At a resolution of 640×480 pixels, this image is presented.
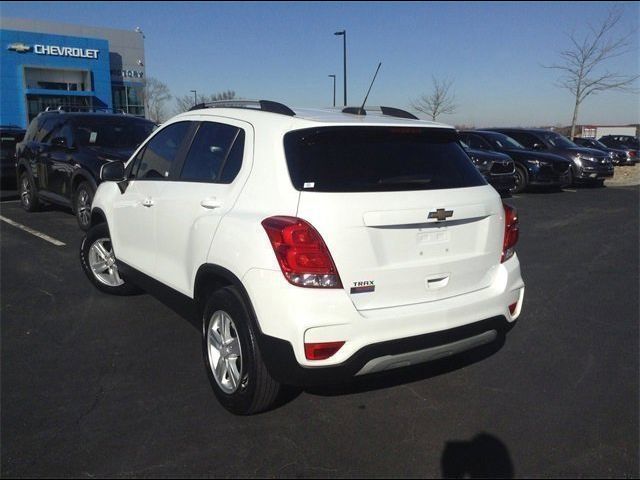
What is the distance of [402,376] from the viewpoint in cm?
371

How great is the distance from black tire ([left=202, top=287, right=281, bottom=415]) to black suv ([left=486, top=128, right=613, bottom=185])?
557 inches

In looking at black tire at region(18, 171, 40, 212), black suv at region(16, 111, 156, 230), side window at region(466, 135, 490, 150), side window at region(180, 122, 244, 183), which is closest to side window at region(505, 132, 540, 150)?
side window at region(466, 135, 490, 150)

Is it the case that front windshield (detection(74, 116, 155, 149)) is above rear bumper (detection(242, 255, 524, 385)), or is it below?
above

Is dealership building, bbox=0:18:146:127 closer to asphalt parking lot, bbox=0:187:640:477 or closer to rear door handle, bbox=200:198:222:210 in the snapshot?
asphalt parking lot, bbox=0:187:640:477

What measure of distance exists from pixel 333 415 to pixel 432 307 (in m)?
0.88

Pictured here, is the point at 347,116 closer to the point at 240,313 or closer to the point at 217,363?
the point at 240,313

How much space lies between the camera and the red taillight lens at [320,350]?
2.75 m

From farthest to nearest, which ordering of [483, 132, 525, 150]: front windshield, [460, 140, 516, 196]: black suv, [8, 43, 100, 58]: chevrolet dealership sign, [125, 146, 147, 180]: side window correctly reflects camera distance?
[8, 43, 100, 58]: chevrolet dealership sign < [483, 132, 525, 150]: front windshield < [460, 140, 516, 196]: black suv < [125, 146, 147, 180]: side window

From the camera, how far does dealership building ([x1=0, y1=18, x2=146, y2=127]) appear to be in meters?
41.4

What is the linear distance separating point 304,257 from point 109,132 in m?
7.13

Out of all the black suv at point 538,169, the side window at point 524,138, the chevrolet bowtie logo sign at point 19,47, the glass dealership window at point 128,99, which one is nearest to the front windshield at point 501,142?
the black suv at point 538,169

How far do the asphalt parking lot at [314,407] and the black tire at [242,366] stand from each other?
11cm

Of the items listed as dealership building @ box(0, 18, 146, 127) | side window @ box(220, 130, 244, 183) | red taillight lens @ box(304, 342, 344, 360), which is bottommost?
red taillight lens @ box(304, 342, 344, 360)

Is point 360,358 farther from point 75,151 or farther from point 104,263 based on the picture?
point 75,151
